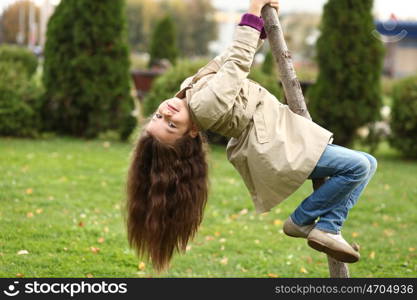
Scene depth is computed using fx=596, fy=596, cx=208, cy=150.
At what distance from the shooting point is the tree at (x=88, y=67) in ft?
33.5

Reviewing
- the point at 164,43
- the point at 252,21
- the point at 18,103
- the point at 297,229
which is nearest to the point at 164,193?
the point at 297,229

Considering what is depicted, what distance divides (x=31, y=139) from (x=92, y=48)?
1885 millimetres

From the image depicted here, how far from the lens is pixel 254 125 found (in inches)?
122

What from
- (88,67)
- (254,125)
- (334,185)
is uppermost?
(254,125)

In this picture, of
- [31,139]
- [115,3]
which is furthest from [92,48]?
[31,139]

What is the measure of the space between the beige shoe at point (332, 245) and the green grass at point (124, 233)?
0.84m

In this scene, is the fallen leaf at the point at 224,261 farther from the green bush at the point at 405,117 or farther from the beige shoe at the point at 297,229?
the green bush at the point at 405,117

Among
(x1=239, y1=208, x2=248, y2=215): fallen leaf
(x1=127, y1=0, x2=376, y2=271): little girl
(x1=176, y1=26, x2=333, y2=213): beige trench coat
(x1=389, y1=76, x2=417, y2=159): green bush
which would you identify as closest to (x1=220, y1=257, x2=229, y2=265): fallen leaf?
(x1=239, y1=208, x2=248, y2=215): fallen leaf

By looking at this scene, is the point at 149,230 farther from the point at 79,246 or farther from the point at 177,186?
the point at 79,246

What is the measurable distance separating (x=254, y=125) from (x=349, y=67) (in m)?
7.69

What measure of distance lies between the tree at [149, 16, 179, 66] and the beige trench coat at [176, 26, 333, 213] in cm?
1781

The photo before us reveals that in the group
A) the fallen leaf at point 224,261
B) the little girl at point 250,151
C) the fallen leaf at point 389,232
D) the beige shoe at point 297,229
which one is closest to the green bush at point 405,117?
the fallen leaf at point 389,232

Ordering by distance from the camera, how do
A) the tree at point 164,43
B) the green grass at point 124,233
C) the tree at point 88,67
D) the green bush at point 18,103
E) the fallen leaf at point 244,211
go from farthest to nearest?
the tree at point 164,43, the tree at point 88,67, the green bush at point 18,103, the fallen leaf at point 244,211, the green grass at point 124,233

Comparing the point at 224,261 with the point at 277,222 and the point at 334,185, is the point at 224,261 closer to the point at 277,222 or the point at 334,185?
the point at 277,222
